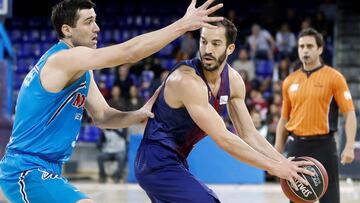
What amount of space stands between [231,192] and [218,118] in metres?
6.82

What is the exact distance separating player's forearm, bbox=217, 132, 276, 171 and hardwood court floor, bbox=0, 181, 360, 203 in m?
4.95

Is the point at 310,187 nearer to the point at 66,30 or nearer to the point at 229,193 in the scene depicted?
the point at 66,30

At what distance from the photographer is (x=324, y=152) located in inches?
245

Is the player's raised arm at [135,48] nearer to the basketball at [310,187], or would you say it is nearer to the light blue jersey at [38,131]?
the light blue jersey at [38,131]

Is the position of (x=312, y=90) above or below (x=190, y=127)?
above

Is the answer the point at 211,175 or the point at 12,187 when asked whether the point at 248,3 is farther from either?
the point at 12,187

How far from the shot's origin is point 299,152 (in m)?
6.31

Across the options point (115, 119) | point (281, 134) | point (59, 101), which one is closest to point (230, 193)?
point (281, 134)

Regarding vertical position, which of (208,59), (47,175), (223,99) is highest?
(208,59)

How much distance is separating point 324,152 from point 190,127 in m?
2.07

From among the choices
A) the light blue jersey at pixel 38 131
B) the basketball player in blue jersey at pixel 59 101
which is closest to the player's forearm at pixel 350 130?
the basketball player in blue jersey at pixel 59 101

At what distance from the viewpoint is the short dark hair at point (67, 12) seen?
169 inches

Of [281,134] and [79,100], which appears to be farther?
[281,134]

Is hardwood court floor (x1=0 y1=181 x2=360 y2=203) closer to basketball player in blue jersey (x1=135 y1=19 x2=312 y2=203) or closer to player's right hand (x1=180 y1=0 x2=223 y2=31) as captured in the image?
basketball player in blue jersey (x1=135 y1=19 x2=312 y2=203)
